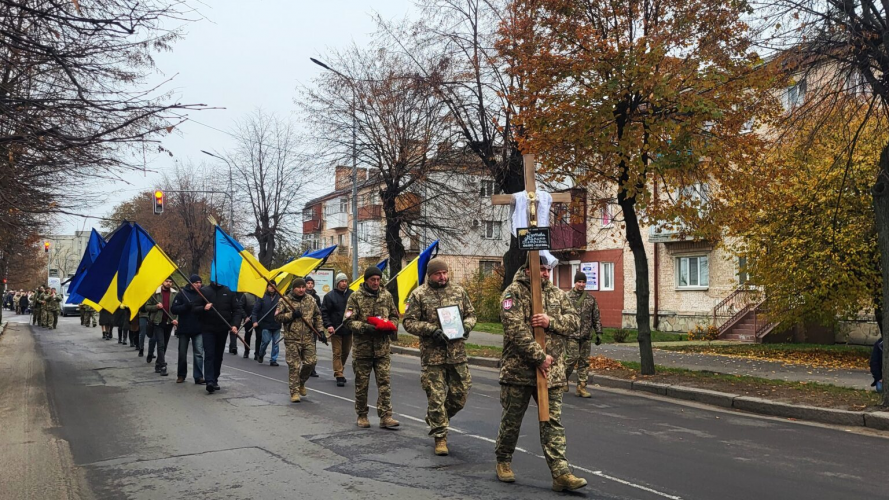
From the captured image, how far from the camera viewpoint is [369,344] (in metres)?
8.91

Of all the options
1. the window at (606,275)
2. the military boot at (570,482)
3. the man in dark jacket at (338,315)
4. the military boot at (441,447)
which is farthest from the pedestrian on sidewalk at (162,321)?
the window at (606,275)

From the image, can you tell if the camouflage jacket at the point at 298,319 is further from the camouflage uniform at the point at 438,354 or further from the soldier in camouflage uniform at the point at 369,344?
the camouflage uniform at the point at 438,354

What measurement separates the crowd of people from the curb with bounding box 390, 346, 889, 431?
173cm

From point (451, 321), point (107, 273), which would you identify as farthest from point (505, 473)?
point (107, 273)

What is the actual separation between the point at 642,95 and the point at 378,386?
24.0ft

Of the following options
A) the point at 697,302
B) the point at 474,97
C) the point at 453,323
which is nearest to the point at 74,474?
the point at 453,323

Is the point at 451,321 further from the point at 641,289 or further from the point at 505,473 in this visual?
the point at 641,289

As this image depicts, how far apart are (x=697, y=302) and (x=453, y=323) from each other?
25.0 metres

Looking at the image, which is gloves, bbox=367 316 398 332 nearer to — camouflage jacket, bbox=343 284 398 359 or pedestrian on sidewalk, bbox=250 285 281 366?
camouflage jacket, bbox=343 284 398 359

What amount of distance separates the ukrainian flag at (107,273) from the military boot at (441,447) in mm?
8860

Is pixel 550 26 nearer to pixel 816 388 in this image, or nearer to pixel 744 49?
pixel 744 49

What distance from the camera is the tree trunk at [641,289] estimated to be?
14273mm

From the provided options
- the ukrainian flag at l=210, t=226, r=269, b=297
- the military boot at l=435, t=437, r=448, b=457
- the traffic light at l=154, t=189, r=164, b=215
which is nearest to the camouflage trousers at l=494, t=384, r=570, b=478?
the military boot at l=435, t=437, r=448, b=457

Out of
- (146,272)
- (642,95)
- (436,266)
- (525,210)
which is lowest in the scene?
(436,266)
